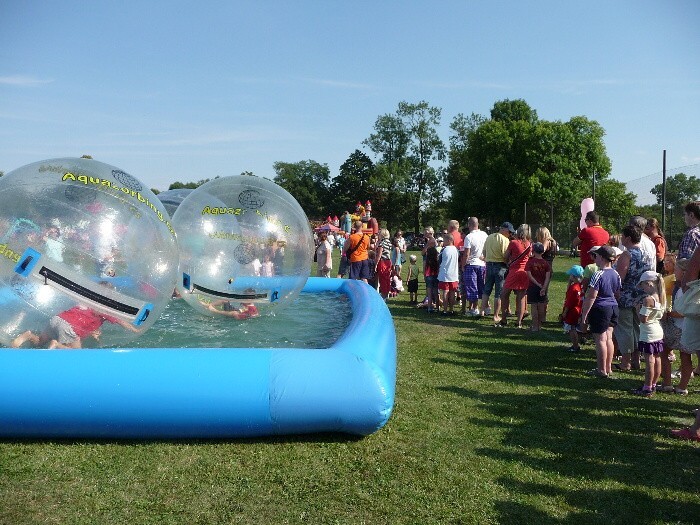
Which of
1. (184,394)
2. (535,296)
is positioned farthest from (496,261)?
(184,394)

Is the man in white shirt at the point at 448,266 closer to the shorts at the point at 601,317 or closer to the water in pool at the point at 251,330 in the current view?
the water in pool at the point at 251,330

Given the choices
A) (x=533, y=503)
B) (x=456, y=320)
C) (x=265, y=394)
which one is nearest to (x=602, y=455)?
(x=533, y=503)

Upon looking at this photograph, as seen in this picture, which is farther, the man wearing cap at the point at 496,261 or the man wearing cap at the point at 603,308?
the man wearing cap at the point at 496,261

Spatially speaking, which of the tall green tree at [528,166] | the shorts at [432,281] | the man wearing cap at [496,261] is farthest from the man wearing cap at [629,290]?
the tall green tree at [528,166]

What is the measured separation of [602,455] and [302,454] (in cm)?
218

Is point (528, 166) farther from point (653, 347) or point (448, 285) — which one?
point (653, 347)

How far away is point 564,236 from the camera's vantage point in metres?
29.1

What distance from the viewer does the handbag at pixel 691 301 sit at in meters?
4.46

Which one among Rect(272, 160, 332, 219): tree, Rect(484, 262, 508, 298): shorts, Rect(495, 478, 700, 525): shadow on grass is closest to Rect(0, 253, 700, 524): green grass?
Rect(495, 478, 700, 525): shadow on grass

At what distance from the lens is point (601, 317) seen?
6.16 metres

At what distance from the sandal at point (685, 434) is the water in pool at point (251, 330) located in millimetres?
3033

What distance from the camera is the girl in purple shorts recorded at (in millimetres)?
5508

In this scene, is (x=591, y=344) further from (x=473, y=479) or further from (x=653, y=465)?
(x=473, y=479)

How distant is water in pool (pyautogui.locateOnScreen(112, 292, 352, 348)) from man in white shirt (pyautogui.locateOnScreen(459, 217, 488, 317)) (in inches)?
120
